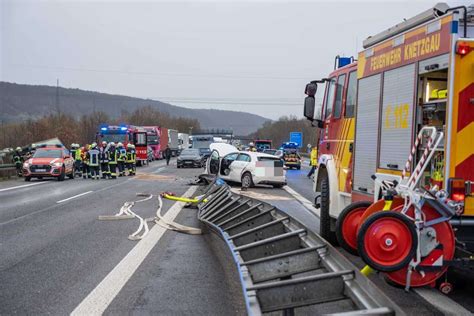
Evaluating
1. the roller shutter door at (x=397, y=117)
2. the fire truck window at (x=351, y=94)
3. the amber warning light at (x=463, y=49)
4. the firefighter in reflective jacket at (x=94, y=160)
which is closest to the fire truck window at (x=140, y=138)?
the firefighter in reflective jacket at (x=94, y=160)

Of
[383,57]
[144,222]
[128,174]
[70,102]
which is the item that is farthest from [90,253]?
[70,102]

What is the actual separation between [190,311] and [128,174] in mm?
23446

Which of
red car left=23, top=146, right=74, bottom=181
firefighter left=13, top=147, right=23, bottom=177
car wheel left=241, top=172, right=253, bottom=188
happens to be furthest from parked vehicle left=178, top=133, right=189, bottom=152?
car wheel left=241, top=172, right=253, bottom=188

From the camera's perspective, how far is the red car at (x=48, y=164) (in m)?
22.9

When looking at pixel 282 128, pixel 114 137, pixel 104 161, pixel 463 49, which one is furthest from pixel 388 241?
pixel 282 128

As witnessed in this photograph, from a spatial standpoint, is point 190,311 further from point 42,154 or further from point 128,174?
point 128,174

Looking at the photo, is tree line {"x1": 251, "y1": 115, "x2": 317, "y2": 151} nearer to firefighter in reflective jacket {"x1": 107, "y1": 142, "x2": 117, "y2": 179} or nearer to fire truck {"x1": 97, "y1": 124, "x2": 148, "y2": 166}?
fire truck {"x1": 97, "y1": 124, "x2": 148, "y2": 166}

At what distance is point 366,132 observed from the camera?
6.89 m

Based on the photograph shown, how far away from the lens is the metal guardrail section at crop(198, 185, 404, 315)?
3.27m

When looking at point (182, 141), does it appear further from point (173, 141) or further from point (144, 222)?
point (144, 222)

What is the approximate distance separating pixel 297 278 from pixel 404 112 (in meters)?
2.90

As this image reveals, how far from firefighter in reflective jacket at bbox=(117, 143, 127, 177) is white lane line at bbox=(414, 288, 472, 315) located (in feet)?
71.7

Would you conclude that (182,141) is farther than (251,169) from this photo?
Yes

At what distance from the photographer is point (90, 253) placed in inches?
295
